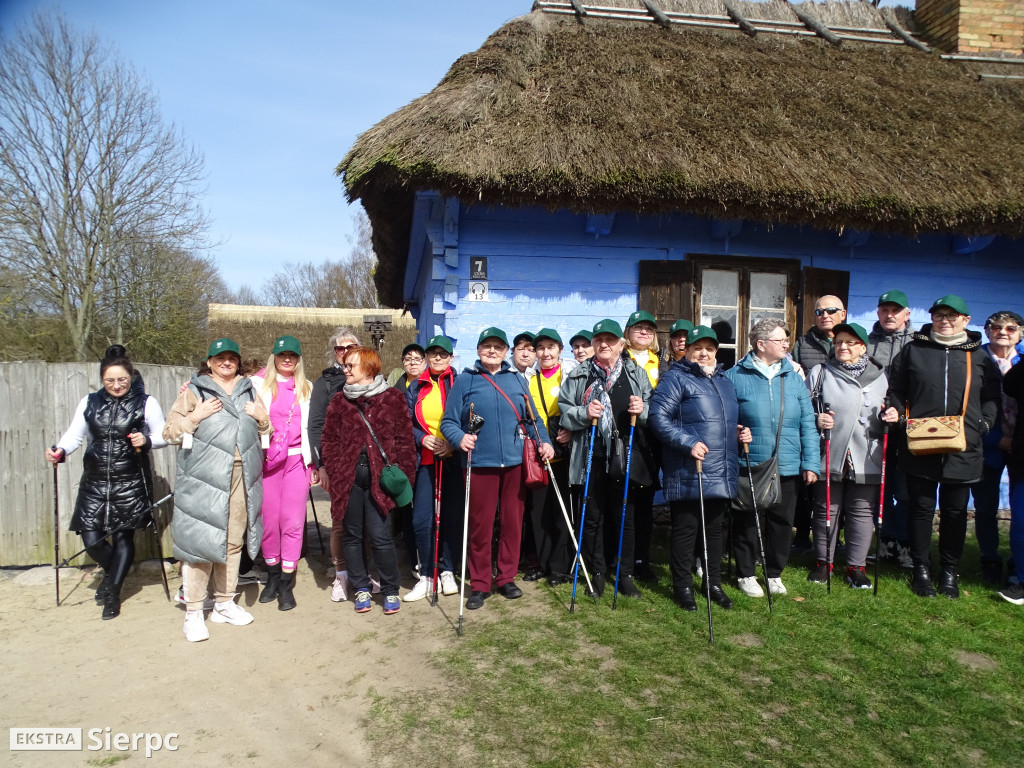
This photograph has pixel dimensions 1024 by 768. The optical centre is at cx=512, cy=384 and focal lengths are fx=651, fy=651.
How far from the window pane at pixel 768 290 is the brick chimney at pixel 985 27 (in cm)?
478

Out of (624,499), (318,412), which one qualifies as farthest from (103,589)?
(624,499)

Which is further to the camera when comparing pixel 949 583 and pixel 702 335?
pixel 949 583

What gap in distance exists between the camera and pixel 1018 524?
4219 millimetres

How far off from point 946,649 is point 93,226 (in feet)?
62.1

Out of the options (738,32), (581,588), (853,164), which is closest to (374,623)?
(581,588)

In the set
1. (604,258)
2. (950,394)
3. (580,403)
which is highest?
(604,258)

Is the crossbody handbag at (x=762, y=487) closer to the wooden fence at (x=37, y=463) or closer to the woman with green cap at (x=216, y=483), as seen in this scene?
the woman with green cap at (x=216, y=483)

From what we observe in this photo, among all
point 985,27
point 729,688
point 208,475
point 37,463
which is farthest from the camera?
point 985,27

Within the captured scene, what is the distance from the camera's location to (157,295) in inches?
687

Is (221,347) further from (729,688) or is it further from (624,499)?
(729,688)

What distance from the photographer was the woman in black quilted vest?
4.43 metres

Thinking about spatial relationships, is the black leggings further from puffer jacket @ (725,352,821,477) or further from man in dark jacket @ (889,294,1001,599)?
man in dark jacket @ (889,294,1001,599)

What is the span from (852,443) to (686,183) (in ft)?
8.59

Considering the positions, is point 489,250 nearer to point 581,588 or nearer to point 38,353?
point 581,588
